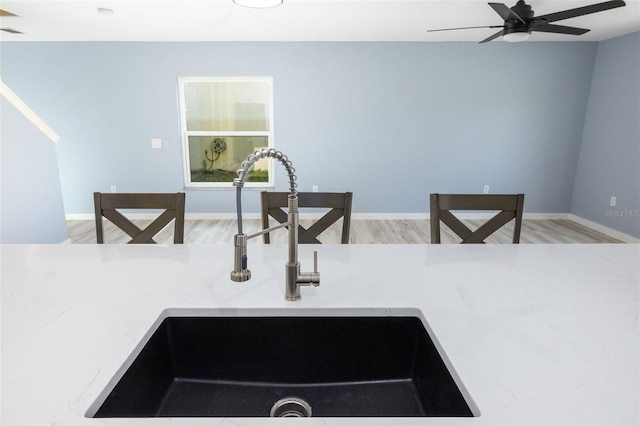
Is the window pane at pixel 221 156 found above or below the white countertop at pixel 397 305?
above

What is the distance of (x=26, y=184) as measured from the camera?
10.2 ft

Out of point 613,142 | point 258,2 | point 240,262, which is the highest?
point 258,2

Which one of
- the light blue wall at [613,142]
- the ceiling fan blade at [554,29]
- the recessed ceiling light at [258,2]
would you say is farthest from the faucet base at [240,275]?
the light blue wall at [613,142]

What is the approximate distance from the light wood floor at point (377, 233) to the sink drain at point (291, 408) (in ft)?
10.1

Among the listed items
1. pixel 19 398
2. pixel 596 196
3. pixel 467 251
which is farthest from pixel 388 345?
pixel 596 196

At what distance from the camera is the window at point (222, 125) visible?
4.82 metres

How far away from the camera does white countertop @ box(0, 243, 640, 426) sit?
0.63m

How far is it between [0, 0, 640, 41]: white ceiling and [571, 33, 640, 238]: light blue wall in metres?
0.30

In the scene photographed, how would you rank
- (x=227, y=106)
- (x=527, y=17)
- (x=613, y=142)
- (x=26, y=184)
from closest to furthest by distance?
(x=527, y=17) < (x=26, y=184) < (x=613, y=142) < (x=227, y=106)

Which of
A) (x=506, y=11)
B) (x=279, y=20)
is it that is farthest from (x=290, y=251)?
(x=279, y=20)

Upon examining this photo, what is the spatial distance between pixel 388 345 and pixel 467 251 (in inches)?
22.5

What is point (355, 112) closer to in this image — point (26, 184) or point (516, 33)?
Result: point (516, 33)

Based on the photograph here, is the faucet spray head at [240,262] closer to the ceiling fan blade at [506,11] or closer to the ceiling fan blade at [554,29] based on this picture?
the ceiling fan blade at [506,11]

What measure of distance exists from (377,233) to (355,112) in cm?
157
